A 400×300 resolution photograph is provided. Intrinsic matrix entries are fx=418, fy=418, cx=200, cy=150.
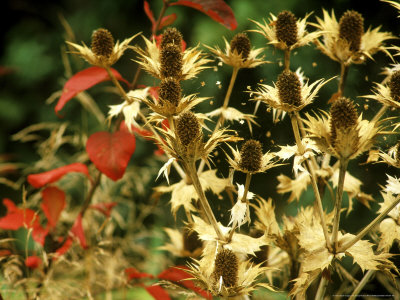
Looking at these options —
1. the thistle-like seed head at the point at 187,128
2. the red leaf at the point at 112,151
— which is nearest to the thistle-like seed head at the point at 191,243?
the red leaf at the point at 112,151

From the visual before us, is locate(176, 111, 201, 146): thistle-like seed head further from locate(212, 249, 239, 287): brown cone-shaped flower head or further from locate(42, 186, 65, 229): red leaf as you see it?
locate(42, 186, 65, 229): red leaf

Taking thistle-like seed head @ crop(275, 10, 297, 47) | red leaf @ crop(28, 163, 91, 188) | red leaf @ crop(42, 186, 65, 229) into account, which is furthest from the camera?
red leaf @ crop(42, 186, 65, 229)

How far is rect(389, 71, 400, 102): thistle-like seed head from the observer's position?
434 mm

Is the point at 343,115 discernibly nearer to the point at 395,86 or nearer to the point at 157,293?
the point at 395,86

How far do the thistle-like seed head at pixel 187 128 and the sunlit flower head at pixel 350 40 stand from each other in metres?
0.21

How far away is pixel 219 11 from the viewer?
1.71 feet

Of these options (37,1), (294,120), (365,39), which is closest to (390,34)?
(365,39)

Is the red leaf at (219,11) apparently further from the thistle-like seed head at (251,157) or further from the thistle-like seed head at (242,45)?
the thistle-like seed head at (251,157)

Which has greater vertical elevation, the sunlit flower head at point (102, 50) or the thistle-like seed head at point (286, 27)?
the thistle-like seed head at point (286, 27)

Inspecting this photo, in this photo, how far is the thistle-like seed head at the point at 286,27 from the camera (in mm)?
470

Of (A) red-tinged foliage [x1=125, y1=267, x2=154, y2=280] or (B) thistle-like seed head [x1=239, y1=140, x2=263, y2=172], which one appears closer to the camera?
(B) thistle-like seed head [x1=239, y1=140, x2=263, y2=172]

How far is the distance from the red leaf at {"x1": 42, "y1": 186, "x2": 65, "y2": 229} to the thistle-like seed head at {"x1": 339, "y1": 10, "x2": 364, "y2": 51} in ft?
1.68

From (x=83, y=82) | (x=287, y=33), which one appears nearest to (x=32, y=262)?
(x=83, y=82)

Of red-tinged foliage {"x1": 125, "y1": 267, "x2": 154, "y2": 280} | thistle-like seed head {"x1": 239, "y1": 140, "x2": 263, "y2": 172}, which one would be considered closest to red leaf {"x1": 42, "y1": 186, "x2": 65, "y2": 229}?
red-tinged foliage {"x1": 125, "y1": 267, "x2": 154, "y2": 280}
